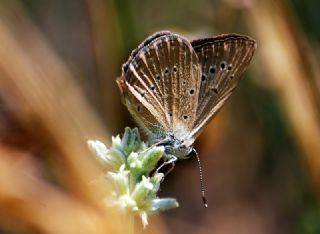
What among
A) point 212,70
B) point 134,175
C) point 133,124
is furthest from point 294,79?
point 134,175

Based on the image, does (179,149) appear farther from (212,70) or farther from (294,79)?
(294,79)

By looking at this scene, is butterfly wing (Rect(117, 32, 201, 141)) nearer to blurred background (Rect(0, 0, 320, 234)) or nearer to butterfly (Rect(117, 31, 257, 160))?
butterfly (Rect(117, 31, 257, 160))

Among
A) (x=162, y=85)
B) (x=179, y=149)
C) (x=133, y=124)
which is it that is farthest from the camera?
(x=133, y=124)

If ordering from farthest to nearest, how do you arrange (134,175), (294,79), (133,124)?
(133,124) < (294,79) < (134,175)

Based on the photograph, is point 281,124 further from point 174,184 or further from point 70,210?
point 70,210

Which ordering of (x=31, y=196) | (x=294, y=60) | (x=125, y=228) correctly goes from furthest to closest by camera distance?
(x=294, y=60) → (x=31, y=196) → (x=125, y=228)

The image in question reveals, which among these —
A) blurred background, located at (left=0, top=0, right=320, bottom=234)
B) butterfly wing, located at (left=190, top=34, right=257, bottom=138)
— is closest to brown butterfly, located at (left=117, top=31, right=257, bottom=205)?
butterfly wing, located at (left=190, top=34, right=257, bottom=138)

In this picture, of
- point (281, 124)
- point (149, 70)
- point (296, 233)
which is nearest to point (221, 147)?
point (281, 124)

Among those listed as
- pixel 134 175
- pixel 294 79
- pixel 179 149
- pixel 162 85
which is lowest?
pixel 134 175
